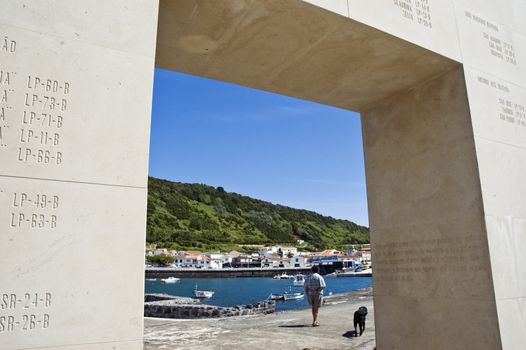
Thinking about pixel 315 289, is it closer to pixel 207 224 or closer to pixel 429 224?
pixel 429 224

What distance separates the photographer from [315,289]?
382 inches

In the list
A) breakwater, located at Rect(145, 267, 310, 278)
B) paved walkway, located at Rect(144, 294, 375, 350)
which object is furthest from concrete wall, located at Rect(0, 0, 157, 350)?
breakwater, located at Rect(145, 267, 310, 278)

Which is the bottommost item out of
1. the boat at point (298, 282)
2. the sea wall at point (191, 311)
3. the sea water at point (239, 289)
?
the sea water at point (239, 289)

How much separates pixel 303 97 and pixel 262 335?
529 centimetres

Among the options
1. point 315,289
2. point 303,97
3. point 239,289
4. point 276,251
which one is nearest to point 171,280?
point 239,289

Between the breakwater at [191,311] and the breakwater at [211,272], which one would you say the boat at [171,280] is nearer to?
the breakwater at [211,272]

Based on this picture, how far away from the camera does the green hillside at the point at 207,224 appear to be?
520 feet

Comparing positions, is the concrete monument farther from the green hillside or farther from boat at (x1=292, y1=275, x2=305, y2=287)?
the green hillside

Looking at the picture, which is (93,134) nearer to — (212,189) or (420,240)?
(420,240)

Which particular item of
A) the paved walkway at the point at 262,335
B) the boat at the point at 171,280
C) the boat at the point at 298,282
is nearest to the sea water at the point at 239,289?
the boat at the point at 171,280

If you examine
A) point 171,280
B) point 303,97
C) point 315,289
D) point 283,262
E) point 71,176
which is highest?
point 303,97

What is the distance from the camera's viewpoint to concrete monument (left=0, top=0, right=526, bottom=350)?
2373 millimetres

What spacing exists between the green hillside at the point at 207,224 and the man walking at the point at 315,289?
14626cm

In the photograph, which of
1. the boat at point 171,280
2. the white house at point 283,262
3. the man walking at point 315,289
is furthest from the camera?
the white house at point 283,262
